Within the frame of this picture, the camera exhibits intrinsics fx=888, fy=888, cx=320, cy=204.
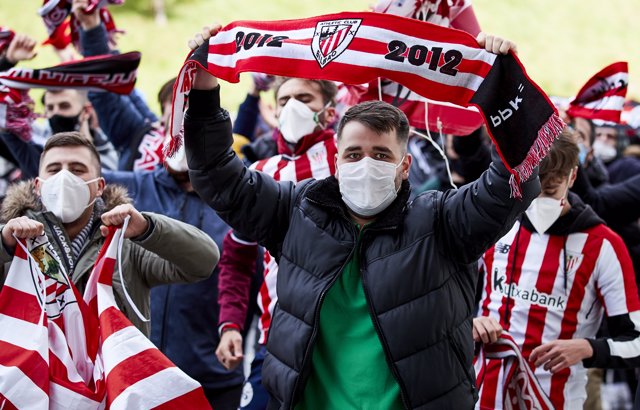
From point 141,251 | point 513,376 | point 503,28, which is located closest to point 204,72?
point 141,251

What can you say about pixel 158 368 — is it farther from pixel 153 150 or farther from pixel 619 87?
pixel 619 87

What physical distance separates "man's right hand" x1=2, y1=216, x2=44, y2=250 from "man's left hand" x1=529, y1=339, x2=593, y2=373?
217 centimetres

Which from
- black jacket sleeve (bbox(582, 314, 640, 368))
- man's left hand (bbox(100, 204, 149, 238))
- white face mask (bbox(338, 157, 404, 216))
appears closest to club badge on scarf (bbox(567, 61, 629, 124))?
black jacket sleeve (bbox(582, 314, 640, 368))

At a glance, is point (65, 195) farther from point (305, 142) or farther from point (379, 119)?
point (379, 119)

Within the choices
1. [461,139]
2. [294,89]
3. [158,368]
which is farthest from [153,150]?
[158,368]

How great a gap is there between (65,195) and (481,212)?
1.82 metres

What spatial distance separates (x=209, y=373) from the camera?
Result: 15.7 feet

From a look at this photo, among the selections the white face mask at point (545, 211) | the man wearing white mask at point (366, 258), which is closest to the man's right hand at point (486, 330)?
the white face mask at point (545, 211)

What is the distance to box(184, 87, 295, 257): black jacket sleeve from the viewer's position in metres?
3.21

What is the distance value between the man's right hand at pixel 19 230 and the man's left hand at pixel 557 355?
2.17 m

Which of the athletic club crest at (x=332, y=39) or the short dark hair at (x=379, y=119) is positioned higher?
the athletic club crest at (x=332, y=39)

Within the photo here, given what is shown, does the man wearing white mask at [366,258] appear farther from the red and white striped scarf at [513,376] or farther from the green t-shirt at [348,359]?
the red and white striped scarf at [513,376]

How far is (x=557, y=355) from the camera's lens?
390cm

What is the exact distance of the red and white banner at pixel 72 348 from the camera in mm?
3178
